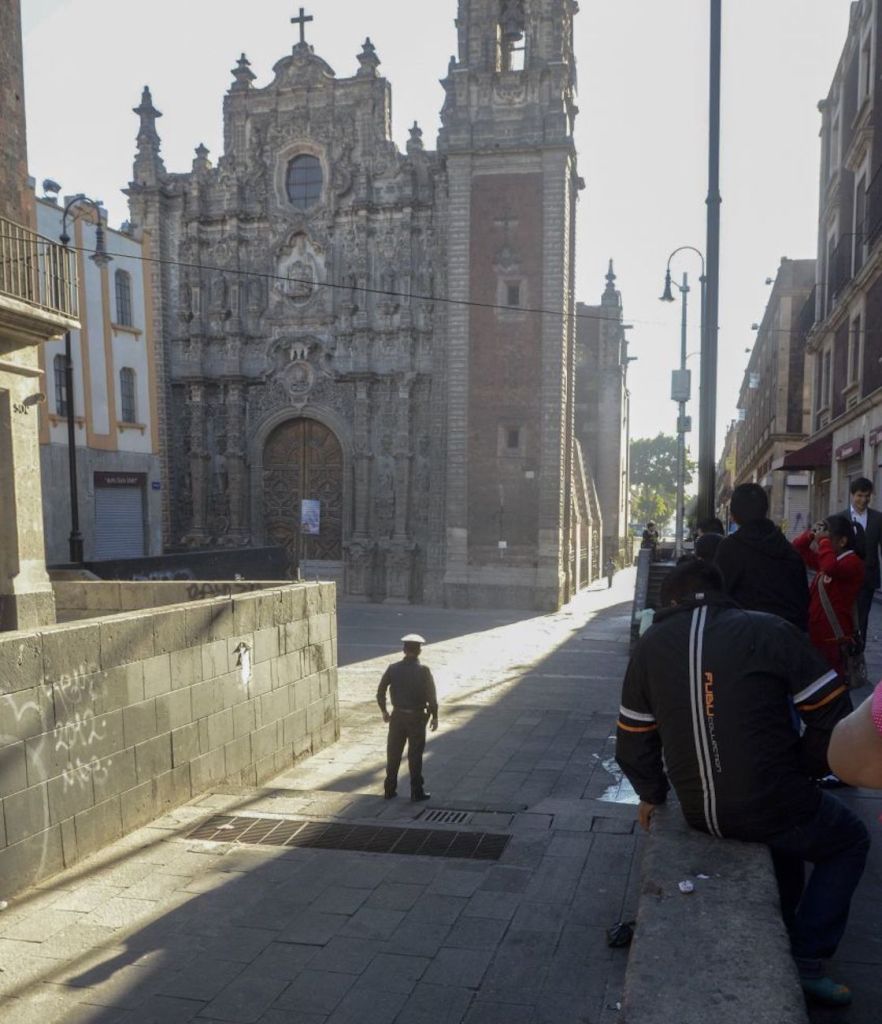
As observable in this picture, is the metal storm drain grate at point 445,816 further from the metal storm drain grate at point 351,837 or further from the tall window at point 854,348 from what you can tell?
the tall window at point 854,348

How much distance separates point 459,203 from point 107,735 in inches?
890

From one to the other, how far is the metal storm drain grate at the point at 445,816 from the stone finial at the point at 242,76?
27734 mm

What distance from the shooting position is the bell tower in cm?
2498

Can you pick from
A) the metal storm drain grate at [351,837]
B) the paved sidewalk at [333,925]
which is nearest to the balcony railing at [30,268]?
the paved sidewalk at [333,925]

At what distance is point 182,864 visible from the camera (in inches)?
209

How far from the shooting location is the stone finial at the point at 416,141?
27172mm

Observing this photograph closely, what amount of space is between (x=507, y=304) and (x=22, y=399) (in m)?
16.8

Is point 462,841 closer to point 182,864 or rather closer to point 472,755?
point 182,864

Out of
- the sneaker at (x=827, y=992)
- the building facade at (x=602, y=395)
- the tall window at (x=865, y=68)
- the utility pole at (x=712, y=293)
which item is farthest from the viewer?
the building facade at (x=602, y=395)

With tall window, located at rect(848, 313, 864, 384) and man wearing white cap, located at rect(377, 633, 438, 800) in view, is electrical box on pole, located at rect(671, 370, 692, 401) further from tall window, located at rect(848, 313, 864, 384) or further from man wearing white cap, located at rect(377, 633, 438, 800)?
man wearing white cap, located at rect(377, 633, 438, 800)

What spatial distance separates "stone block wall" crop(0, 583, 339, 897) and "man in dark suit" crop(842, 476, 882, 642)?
17.9 feet

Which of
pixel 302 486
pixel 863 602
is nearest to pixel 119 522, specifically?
pixel 302 486

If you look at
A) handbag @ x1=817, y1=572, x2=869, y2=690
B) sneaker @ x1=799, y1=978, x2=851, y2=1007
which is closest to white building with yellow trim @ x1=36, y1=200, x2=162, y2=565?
handbag @ x1=817, y1=572, x2=869, y2=690

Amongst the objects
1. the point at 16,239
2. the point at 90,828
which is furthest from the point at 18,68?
the point at 90,828
